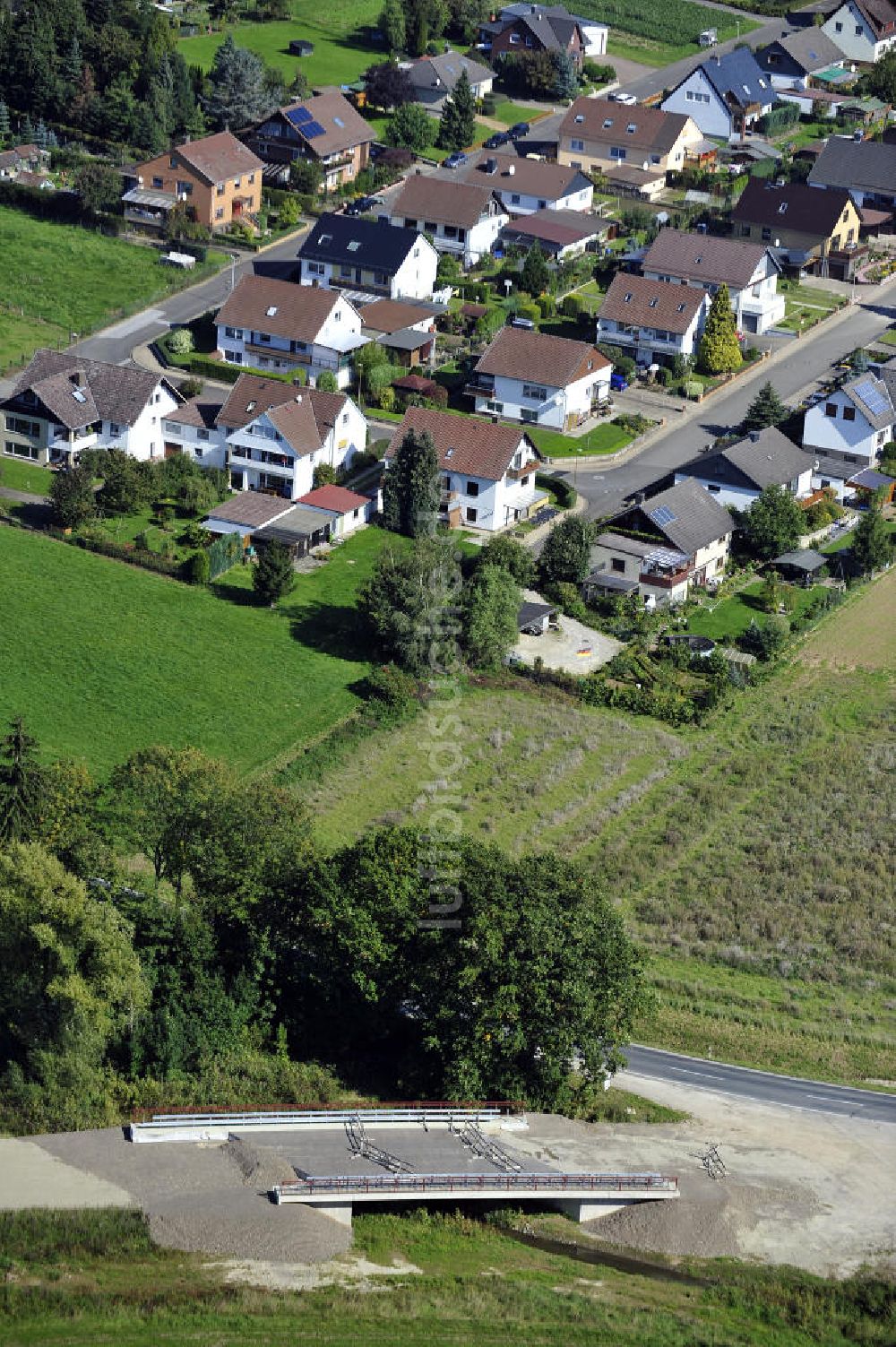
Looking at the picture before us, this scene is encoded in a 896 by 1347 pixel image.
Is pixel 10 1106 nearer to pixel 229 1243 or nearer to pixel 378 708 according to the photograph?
pixel 229 1243

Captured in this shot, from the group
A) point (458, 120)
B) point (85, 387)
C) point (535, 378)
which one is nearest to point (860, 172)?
point (458, 120)

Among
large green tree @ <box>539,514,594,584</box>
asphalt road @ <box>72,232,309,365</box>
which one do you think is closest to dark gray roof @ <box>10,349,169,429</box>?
asphalt road @ <box>72,232,309,365</box>

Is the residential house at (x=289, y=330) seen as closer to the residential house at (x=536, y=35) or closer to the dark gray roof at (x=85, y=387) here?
the dark gray roof at (x=85, y=387)

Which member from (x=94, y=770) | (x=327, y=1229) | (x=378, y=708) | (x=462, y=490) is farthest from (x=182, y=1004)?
(x=462, y=490)

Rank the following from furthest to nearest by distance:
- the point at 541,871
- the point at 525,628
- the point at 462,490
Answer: the point at 462,490 → the point at 525,628 → the point at 541,871

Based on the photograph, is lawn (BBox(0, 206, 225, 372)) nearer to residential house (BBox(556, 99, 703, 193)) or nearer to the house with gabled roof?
the house with gabled roof

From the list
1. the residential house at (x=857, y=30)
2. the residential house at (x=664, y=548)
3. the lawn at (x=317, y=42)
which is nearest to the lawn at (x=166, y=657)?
the residential house at (x=664, y=548)

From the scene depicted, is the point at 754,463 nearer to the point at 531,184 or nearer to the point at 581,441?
the point at 581,441
